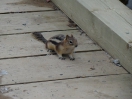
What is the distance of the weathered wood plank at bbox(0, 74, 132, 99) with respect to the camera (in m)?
3.12

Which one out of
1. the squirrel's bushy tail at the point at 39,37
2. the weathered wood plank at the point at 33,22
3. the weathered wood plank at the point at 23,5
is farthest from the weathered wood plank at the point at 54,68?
the weathered wood plank at the point at 23,5

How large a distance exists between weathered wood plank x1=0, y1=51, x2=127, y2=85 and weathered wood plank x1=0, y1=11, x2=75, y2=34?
21.0 inches

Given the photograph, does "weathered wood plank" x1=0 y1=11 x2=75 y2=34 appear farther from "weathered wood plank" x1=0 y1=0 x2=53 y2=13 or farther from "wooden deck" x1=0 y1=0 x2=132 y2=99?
"weathered wood plank" x1=0 y1=0 x2=53 y2=13

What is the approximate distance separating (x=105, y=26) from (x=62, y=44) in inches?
15.0

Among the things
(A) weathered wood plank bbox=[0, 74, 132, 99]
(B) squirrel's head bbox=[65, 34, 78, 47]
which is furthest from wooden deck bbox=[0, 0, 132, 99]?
(B) squirrel's head bbox=[65, 34, 78, 47]

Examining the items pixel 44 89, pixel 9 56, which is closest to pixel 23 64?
pixel 9 56

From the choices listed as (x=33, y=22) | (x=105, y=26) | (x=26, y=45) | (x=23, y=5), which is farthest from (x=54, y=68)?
(x=23, y=5)

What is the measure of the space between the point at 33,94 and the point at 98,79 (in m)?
0.53

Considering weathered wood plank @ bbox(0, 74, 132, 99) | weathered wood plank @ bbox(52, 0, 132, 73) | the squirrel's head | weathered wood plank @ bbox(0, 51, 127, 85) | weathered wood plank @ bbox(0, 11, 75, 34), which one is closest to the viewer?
weathered wood plank @ bbox(0, 74, 132, 99)

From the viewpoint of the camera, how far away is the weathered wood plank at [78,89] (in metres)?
3.12

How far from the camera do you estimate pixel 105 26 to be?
3660mm

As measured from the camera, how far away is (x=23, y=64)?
11.6 feet

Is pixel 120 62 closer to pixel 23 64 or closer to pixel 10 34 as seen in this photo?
pixel 23 64

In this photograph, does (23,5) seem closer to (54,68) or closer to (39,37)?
(39,37)
